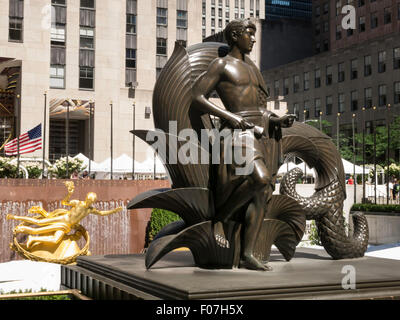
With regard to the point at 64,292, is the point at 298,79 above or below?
above

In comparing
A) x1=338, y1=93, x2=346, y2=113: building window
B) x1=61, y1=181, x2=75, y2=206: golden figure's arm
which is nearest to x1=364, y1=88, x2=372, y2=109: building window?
x1=338, y1=93, x2=346, y2=113: building window

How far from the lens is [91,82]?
139 feet

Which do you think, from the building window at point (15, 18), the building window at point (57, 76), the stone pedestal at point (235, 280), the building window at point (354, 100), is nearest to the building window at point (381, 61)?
the building window at point (354, 100)

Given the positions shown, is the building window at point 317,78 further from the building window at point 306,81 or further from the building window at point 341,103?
the building window at point 341,103

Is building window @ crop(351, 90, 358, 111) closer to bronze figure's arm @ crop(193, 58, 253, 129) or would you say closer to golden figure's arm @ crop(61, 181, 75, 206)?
golden figure's arm @ crop(61, 181, 75, 206)

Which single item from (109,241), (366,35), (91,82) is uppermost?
(366,35)

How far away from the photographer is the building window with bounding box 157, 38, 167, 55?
4784 centimetres

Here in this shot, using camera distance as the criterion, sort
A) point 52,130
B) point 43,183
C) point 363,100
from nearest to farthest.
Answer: point 43,183 → point 52,130 → point 363,100

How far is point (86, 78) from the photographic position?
4209cm

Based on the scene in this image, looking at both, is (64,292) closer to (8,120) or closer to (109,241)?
(109,241)

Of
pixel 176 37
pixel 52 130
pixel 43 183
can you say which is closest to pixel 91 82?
pixel 52 130

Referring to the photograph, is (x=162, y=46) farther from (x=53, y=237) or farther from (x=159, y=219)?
(x=53, y=237)

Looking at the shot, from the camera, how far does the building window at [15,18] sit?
38562 millimetres

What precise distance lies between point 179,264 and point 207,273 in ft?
3.36
